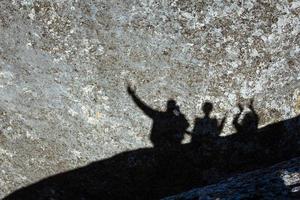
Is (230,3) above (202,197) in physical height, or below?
above

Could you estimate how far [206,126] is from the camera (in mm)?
8203

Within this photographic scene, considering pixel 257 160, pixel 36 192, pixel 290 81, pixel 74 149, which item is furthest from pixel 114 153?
pixel 290 81

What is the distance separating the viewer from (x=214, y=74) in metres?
7.71

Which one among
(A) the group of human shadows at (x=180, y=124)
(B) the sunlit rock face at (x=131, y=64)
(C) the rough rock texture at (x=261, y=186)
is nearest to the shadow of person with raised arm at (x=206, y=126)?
(A) the group of human shadows at (x=180, y=124)

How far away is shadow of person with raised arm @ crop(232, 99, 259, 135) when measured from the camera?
802 cm

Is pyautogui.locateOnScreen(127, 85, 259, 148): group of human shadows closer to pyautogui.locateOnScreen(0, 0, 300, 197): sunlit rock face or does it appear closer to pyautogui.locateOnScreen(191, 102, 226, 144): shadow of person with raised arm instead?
pyautogui.locateOnScreen(191, 102, 226, 144): shadow of person with raised arm

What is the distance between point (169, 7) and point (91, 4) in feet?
4.30

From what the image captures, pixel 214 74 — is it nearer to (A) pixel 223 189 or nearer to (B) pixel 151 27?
(B) pixel 151 27

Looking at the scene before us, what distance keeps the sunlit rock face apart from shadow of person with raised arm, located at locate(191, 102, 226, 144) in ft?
0.36

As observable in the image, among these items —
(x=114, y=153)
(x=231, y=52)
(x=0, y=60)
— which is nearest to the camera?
(x=231, y=52)

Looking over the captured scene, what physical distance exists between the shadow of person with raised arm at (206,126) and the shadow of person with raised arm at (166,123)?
22 centimetres

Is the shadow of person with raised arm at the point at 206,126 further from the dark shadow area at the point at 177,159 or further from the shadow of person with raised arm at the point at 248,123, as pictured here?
the shadow of person with raised arm at the point at 248,123

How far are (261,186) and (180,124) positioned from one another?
2099 millimetres

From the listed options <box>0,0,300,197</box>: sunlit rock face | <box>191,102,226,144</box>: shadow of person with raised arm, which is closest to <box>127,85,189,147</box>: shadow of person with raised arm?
<box>0,0,300,197</box>: sunlit rock face
